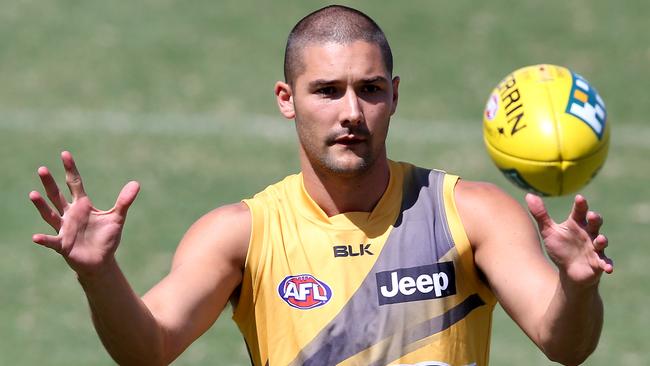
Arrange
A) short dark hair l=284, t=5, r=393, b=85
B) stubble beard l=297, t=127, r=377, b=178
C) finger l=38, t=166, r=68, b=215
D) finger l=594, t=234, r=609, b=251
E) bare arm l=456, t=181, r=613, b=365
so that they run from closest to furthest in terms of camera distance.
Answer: finger l=594, t=234, r=609, b=251, bare arm l=456, t=181, r=613, b=365, finger l=38, t=166, r=68, b=215, stubble beard l=297, t=127, r=377, b=178, short dark hair l=284, t=5, r=393, b=85

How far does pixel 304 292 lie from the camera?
6.81 m

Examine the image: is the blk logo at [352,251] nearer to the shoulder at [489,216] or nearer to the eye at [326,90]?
the shoulder at [489,216]

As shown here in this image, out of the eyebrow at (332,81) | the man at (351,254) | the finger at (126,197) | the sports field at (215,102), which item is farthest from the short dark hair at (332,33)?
the sports field at (215,102)

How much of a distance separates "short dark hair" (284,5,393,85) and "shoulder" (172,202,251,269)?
73 cm

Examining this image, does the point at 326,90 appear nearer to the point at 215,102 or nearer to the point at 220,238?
the point at 220,238

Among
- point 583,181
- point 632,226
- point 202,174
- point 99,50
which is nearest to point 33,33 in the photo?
point 99,50

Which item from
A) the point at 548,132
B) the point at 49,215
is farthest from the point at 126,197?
the point at 548,132

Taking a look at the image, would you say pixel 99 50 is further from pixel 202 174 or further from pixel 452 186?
pixel 452 186

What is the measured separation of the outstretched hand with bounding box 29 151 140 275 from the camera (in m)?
5.99

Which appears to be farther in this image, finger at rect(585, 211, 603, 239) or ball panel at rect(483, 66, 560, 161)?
ball panel at rect(483, 66, 560, 161)

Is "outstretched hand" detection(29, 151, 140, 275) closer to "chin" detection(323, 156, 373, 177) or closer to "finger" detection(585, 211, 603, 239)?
"chin" detection(323, 156, 373, 177)

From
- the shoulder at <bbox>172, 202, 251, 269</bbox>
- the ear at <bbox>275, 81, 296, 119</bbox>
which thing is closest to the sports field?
the ear at <bbox>275, 81, 296, 119</bbox>

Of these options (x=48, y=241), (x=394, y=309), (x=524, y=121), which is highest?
(x=524, y=121)

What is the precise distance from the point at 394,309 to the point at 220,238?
34.8 inches
